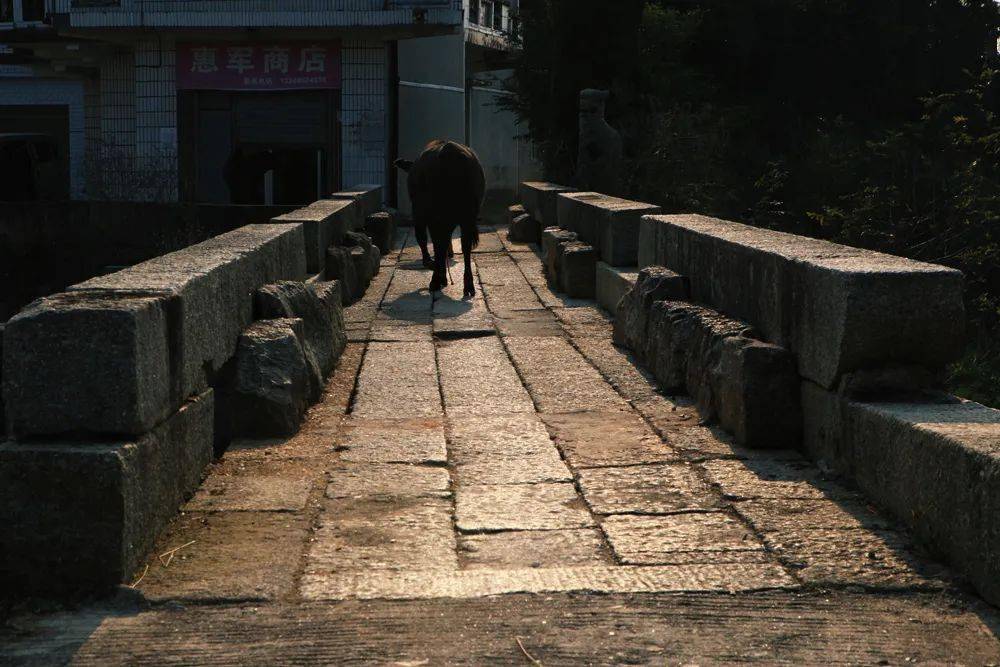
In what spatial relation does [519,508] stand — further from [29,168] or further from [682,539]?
[29,168]

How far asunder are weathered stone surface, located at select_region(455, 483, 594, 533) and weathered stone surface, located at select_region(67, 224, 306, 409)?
3.37 feet

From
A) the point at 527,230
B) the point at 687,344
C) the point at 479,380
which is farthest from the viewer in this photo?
the point at 527,230

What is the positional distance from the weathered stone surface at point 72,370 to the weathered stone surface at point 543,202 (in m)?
9.65

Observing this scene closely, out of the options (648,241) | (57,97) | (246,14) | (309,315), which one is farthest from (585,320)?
(57,97)

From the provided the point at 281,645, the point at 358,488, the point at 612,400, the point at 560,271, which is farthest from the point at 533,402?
the point at 560,271

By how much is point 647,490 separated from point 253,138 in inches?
680

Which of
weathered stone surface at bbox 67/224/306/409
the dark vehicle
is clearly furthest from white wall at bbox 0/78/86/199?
weathered stone surface at bbox 67/224/306/409

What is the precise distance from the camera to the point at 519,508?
Result: 423 centimetres

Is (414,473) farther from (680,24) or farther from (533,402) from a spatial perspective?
A: (680,24)

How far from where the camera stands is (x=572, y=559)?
3686 mm

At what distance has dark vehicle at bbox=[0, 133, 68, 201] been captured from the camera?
64.5ft

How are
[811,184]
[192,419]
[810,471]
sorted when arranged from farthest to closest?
[811,184] → [810,471] → [192,419]

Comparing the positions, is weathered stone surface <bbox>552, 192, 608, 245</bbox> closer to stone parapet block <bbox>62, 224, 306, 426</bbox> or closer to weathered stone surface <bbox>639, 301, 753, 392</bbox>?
weathered stone surface <bbox>639, 301, 753, 392</bbox>

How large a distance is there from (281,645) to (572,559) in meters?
1.00
